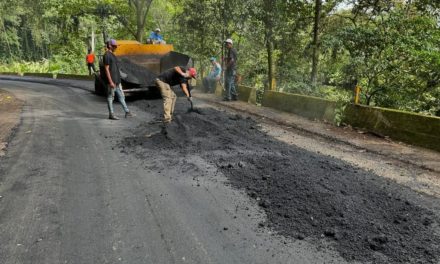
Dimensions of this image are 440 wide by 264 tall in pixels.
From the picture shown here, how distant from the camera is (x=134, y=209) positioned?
410 centimetres

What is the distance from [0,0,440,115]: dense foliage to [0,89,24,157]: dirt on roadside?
791 centimetres

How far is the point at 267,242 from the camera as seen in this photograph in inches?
136

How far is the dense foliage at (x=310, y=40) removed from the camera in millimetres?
8742

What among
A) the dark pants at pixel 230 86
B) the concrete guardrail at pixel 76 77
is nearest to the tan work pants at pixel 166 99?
the dark pants at pixel 230 86

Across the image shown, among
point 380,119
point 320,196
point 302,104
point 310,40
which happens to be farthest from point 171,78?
point 310,40

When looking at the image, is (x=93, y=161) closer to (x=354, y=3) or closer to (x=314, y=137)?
(x=314, y=137)

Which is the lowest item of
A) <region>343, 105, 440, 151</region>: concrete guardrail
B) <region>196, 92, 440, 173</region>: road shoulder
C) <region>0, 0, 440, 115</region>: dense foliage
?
<region>196, 92, 440, 173</region>: road shoulder

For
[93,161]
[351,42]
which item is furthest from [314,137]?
[93,161]

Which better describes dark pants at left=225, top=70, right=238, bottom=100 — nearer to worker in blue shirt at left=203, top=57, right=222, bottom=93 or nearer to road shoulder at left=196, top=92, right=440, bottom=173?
road shoulder at left=196, top=92, right=440, bottom=173

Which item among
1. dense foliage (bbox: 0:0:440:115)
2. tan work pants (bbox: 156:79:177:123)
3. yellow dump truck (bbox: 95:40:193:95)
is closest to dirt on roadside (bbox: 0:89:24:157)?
yellow dump truck (bbox: 95:40:193:95)

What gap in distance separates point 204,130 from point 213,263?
4.94 metres

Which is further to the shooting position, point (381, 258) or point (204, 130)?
point (204, 130)

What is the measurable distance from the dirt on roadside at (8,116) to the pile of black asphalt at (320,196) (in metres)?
2.30

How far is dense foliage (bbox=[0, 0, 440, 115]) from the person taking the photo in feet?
28.7
